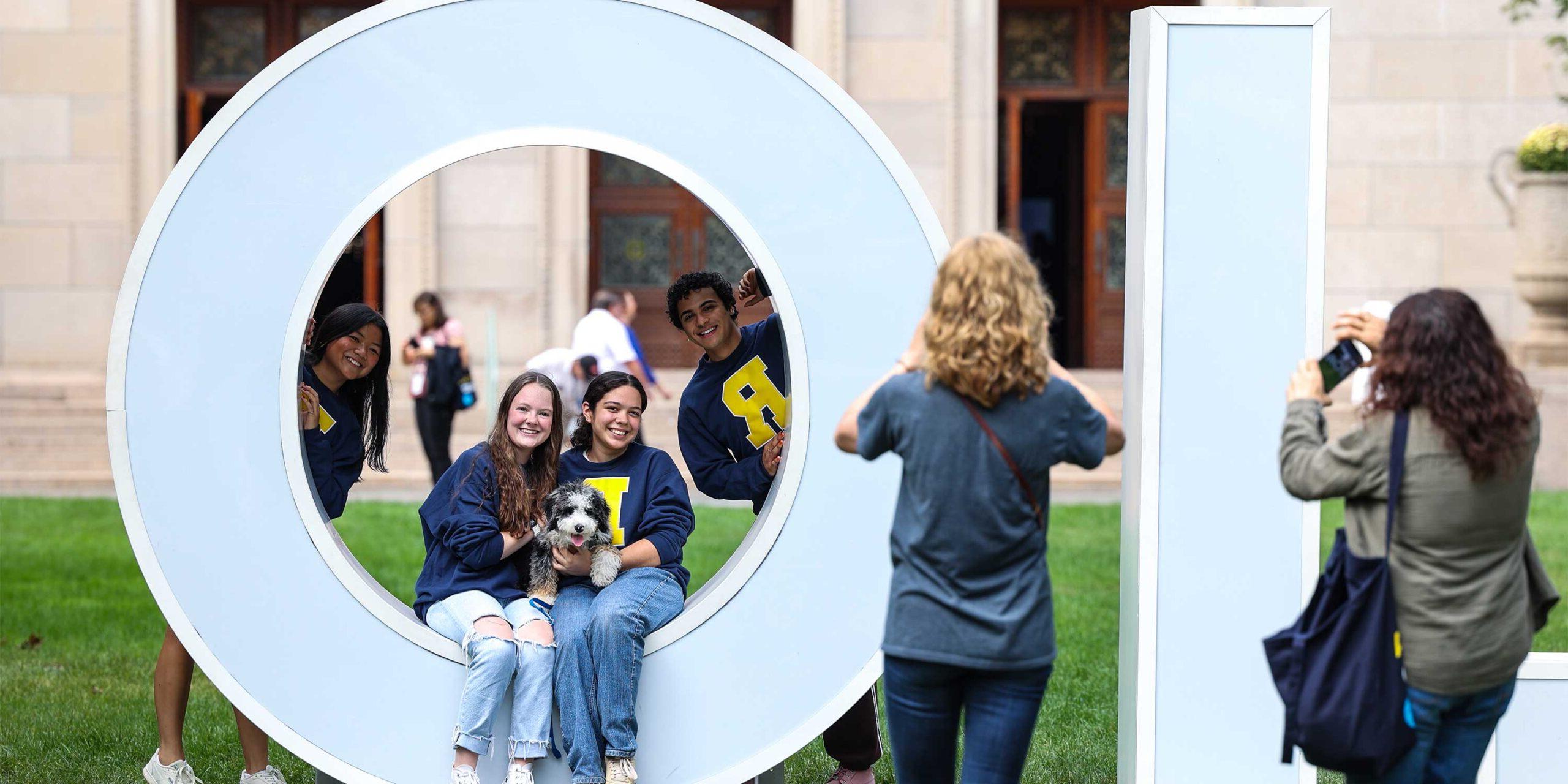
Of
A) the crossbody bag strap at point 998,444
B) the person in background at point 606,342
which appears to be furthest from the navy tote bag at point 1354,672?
the person in background at point 606,342

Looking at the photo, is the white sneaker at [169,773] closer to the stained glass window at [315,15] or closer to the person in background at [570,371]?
the person in background at [570,371]

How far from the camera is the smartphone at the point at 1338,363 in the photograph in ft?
13.2

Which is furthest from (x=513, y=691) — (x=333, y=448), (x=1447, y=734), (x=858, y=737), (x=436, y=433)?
(x=436, y=433)

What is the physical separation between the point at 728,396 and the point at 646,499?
0.78 m

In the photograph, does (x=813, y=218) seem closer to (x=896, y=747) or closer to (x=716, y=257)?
(x=896, y=747)

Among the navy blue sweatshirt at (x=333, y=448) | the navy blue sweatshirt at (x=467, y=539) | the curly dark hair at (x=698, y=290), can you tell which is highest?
the curly dark hair at (x=698, y=290)

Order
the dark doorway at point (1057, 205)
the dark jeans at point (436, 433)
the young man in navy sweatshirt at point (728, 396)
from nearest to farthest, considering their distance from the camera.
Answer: the young man in navy sweatshirt at point (728, 396)
the dark jeans at point (436, 433)
the dark doorway at point (1057, 205)

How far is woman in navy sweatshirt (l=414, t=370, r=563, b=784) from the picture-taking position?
196 inches

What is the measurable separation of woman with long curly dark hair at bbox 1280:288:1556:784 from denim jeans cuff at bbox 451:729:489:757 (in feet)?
8.58

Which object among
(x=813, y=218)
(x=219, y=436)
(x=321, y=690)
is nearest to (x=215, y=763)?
(x=321, y=690)

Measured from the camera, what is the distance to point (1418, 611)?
11.8ft

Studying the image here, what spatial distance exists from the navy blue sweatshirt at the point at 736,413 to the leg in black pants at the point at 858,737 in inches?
34.1

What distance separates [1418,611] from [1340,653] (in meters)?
0.19

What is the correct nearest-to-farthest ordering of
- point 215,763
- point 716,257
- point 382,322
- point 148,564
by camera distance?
point 148,564 → point 382,322 → point 215,763 → point 716,257
